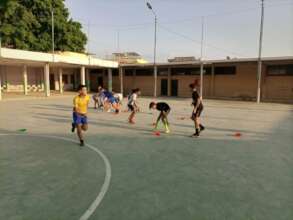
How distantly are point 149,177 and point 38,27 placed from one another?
31.0 m

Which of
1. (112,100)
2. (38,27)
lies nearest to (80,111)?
(112,100)

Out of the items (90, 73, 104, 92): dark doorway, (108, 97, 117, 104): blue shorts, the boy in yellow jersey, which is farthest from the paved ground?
(90, 73, 104, 92): dark doorway

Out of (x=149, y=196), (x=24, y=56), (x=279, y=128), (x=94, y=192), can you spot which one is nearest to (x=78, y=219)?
(x=94, y=192)

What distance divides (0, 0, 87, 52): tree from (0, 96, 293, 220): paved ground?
74.9 feet

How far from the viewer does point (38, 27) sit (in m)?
29.5

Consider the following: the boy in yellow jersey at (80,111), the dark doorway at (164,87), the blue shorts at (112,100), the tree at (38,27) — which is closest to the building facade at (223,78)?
the dark doorway at (164,87)

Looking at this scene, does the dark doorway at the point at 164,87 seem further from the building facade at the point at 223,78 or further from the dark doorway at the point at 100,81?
the dark doorway at the point at 100,81

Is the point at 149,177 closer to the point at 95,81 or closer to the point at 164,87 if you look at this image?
the point at 164,87

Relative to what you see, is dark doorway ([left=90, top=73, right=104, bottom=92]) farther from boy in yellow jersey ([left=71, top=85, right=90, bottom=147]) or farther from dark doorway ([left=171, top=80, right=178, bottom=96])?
boy in yellow jersey ([left=71, top=85, right=90, bottom=147])

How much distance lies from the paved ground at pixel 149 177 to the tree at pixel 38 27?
74.9 ft

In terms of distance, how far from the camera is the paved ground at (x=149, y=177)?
337 centimetres

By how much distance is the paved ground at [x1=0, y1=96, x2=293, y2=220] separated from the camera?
337cm

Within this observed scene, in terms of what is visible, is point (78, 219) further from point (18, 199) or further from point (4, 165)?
point (4, 165)

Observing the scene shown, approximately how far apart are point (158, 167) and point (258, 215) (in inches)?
90.6
